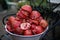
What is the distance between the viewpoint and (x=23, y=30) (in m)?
0.63

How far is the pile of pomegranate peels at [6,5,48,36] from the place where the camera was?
0.63 m

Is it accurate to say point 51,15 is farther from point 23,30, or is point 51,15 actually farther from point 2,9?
point 2,9

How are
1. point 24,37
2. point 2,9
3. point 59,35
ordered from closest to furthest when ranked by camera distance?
point 24,37, point 59,35, point 2,9

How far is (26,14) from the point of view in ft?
2.19

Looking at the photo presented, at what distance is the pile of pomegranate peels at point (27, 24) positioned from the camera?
2.08ft

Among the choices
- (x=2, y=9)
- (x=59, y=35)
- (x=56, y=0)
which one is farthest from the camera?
(x=2, y=9)

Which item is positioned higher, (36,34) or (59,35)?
(36,34)

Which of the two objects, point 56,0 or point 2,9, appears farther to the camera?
point 2,9

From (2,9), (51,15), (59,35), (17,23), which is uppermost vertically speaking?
(17,23)

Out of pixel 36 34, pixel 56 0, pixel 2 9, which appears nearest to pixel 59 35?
pixel 56 0

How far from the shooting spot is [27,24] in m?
0.64

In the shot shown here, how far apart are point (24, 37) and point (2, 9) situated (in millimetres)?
2079

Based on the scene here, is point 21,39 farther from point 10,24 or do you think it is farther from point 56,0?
point 56,0

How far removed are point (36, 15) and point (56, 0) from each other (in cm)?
17
